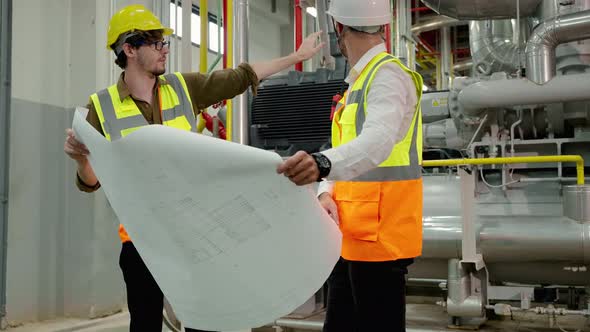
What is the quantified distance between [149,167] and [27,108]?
3127 millimetres

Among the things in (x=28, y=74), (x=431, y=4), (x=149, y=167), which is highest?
(x=431, y=4)

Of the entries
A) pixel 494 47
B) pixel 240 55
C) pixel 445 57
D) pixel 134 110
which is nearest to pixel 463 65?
pixel 445 57

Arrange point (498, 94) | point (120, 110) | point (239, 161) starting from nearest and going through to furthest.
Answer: point (239, 161) → point (120, 110) → point (498, 94)

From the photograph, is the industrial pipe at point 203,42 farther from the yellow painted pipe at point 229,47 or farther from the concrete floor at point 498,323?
the concrete floor at point 498,323

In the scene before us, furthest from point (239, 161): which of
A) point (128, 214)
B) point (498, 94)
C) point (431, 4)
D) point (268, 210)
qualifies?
point (431, 4)

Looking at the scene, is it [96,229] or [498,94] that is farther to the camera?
[96,229]

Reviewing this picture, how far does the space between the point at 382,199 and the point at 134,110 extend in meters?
0.75

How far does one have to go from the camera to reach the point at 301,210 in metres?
1.28

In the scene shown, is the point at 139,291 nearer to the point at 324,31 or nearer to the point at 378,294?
the point at 378,294

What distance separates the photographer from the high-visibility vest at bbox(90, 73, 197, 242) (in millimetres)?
1668

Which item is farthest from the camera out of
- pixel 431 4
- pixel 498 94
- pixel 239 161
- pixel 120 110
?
pixel 431 4

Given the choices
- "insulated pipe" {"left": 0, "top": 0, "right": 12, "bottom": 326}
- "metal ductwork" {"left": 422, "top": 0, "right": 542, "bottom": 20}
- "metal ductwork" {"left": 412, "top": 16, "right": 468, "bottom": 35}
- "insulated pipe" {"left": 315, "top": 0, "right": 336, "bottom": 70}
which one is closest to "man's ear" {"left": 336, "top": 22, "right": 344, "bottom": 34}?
"insulated pipe" {"left": 315, "top": 0, "right": 336, "bottom": 70}

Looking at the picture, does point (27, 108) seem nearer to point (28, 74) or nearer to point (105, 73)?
point (28, 74)

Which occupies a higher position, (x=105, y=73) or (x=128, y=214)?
(x=105, y=73)
